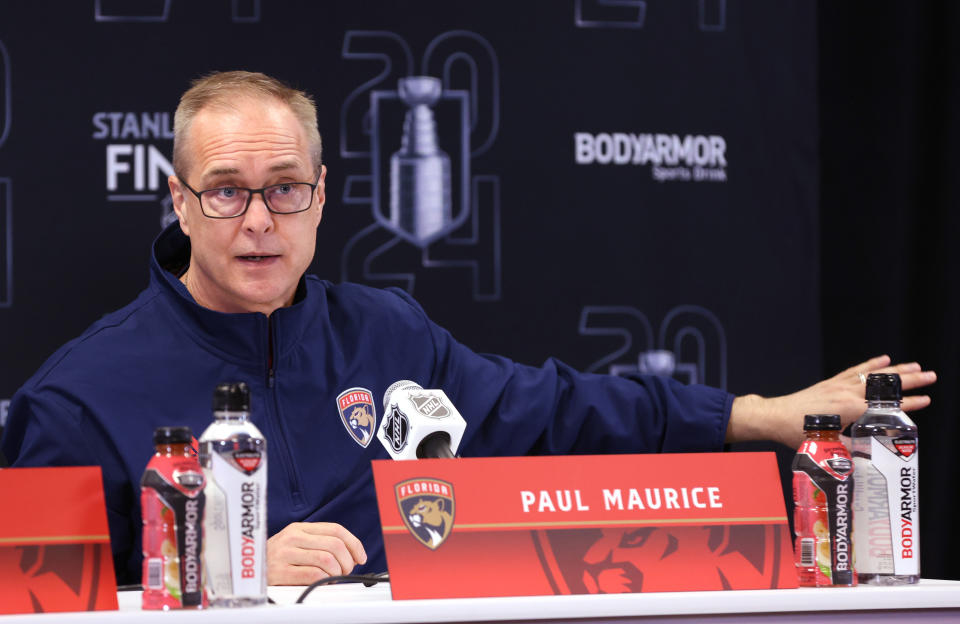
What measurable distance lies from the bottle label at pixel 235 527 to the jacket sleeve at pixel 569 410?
98cm

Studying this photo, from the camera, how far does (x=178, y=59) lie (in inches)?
98.5

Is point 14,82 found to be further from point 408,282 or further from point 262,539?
point 262,539

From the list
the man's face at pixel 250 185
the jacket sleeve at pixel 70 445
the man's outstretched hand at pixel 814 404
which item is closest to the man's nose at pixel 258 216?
the man's face at pixel 250 185

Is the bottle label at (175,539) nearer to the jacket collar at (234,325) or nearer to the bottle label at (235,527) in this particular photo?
the bottle label at (235,527)

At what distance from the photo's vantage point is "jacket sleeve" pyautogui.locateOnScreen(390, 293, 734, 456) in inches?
84.4

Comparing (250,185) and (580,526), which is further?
(250,185)

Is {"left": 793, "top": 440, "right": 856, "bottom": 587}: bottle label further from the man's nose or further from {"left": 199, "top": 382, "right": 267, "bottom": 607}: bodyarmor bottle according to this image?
the man's nose

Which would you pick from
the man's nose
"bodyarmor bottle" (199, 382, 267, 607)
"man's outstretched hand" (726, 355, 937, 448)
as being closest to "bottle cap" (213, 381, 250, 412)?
"bodyarmor bottle" (199, 382, 267, 607)

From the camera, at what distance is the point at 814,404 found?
1915mm

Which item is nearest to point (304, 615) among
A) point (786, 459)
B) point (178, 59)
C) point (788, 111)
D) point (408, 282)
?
point (408, 282)

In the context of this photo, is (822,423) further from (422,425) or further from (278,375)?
(278,375)

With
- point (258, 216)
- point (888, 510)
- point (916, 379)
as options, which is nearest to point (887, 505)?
point (888, 510)

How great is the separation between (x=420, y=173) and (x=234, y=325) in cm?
82

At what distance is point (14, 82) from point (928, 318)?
2.24 meters
